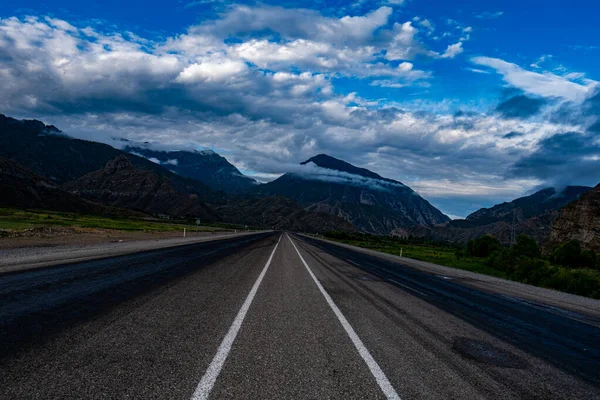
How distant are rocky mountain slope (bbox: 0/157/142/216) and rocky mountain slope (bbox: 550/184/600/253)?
129351 mm

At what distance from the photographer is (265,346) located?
594cm

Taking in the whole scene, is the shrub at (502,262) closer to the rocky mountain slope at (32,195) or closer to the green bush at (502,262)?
the green bush at (502,262)

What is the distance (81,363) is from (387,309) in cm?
708

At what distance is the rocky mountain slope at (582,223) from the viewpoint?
7862 centimetres

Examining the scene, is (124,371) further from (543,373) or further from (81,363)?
(543,373)

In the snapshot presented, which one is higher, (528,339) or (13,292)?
(528,339)

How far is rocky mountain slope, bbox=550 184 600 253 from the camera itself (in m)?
78.6

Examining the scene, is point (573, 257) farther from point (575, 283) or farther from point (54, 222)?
point (54, 222)

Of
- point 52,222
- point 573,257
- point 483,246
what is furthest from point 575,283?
point 52,222

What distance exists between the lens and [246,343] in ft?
19.7

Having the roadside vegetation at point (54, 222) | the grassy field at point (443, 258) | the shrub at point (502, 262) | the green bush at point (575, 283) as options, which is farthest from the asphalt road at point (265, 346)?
the roadside vegetation at point (54, 222)

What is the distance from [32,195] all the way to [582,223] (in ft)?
469

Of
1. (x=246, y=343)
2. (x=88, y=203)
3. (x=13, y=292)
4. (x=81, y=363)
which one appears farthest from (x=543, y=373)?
(x=88, y=203)

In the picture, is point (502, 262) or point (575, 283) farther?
point (502, 262)
